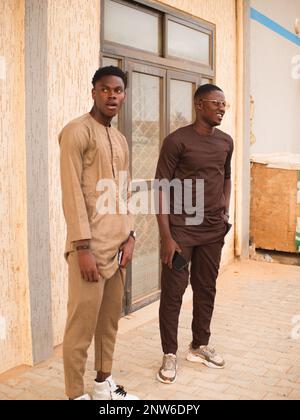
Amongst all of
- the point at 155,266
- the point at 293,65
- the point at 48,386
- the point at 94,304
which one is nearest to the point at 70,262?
the point at 94,304

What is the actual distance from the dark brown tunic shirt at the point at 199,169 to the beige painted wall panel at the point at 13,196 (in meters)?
0.94

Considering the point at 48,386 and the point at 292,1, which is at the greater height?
the point at 292,1

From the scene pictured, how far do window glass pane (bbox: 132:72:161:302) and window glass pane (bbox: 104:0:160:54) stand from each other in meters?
0.28

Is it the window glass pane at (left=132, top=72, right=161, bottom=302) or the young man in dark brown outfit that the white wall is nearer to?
the window glass pane at (left=132, top=72, right=161, bottom=302)

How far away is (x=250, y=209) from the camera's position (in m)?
7.11

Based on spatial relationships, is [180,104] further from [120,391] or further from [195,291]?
[120,391]

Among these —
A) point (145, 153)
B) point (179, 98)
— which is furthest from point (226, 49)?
point (145, 153)

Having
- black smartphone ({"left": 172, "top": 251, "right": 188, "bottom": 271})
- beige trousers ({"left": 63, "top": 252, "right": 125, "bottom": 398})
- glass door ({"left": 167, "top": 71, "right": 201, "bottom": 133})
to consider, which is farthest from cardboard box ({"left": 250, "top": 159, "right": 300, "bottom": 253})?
beige trousers ({"left": 63, "top": 252, "right": 125, "bottom": 398})

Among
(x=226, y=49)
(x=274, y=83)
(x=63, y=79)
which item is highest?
(x=274, y=83)

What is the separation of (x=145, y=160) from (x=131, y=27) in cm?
119

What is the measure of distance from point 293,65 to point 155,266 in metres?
5.35

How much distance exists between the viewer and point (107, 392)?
9.74 feet
